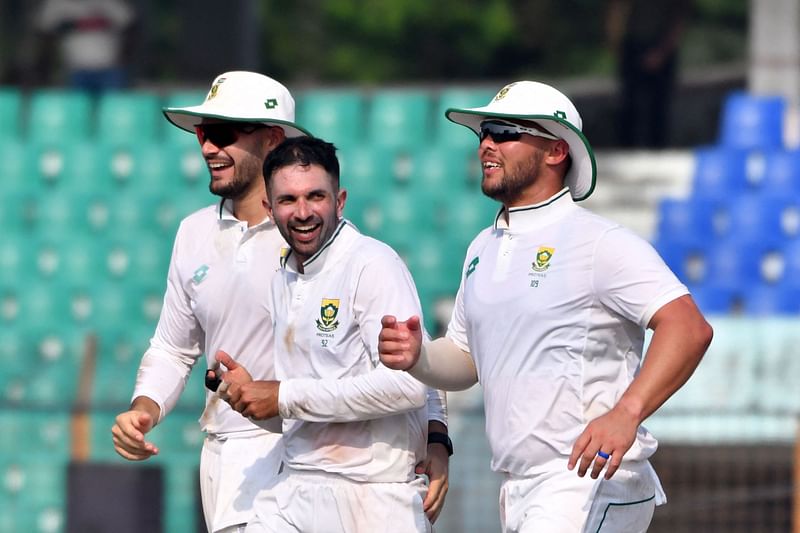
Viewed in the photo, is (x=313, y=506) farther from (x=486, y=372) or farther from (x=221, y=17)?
(x=221, y=17)

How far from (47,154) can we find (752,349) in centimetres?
599

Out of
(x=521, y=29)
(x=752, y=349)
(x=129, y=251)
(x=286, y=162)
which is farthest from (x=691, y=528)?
(x=521, y=29)

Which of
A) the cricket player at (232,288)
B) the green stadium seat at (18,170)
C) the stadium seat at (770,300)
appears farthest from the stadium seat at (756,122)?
the cricket player at (232,288)

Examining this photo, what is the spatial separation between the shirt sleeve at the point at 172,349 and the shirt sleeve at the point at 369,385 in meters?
0.77

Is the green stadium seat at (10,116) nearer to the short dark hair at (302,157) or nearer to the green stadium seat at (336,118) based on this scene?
the green stadium seat at (336,118)

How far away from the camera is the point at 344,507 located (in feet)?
14.3

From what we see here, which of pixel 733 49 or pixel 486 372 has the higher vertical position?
pixel 733 49

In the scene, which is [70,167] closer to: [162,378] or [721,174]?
[721,174]

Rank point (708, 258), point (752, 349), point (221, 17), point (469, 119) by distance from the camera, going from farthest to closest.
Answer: point (221, 17), point (708, 258), point (752, 349), point (469, 119)

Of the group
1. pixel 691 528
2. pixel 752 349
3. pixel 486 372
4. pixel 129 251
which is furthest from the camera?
pixel 129 251

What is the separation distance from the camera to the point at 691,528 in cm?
909

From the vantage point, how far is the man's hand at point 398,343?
3.96 meters

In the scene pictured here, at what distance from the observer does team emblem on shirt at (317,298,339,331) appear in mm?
4328

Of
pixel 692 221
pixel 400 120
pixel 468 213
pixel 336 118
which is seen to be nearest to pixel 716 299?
pixel 692 221
